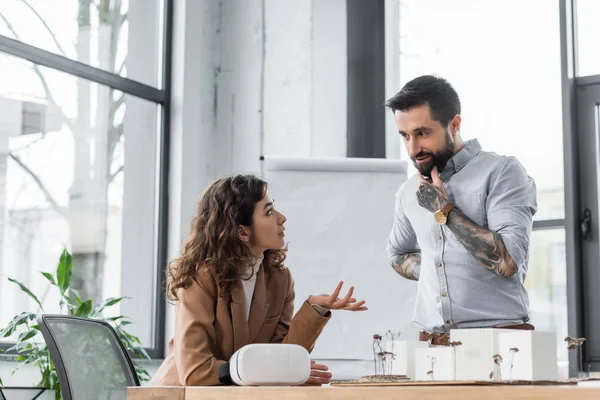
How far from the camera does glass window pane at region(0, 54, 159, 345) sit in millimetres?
3451

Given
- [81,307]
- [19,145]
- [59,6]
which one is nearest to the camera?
[81,307]

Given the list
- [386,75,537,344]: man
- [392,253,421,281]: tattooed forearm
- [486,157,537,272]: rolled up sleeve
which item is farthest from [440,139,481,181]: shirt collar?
[392,253,421,281]: tattooed forearm

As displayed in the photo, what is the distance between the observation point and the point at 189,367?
5.48 feet

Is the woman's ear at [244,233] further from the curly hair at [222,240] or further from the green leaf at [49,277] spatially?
the green leaf at [49,277]

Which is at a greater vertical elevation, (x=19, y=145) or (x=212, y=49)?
(x=212, y=49)

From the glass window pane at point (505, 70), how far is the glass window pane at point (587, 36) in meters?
0.11

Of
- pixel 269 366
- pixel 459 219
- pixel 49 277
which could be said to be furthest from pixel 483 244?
pixel 49 277

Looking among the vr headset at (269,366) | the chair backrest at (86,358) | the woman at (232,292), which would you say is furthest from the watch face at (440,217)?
the chair backrest at (86,358)

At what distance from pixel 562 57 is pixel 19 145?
240 centimetres

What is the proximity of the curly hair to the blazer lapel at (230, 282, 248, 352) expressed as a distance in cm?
2

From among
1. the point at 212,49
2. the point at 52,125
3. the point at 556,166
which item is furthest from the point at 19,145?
the point at 556,166

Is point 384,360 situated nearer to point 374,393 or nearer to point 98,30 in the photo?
point 374,393

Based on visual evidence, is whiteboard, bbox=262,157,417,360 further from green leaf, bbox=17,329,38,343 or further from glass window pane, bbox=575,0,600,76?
green leaf, bbox=17,329,38,343

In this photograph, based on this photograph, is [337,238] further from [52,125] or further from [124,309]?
[52,125]
